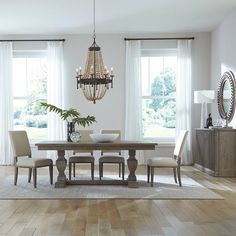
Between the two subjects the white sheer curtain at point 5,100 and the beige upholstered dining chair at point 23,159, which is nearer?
the beige upholstered dining chair at point 23,159

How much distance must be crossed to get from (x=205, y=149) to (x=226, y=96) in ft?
3.62

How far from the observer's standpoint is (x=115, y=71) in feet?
29.9

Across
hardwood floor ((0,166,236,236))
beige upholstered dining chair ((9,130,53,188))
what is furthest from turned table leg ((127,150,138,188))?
beige upholstered dining chair ((9,130,53,188))

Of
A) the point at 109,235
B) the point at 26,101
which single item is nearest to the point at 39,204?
the point at 109,235

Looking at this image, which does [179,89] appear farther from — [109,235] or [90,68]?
[109,235]

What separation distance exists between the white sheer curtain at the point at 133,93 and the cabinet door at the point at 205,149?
1361 millimetres

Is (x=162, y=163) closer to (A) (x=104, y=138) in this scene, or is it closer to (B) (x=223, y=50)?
(A) (x=104, y=138)

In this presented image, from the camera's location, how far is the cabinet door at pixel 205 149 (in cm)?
735

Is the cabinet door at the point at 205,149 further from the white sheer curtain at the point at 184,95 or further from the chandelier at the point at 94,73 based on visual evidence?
the chandelier at the point at 94,73

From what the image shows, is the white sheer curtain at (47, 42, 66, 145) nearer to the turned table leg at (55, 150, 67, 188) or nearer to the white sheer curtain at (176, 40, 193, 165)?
the white sheer curtain at (176, 40, 193, 165)

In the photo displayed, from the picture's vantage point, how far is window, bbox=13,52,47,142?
9312mm

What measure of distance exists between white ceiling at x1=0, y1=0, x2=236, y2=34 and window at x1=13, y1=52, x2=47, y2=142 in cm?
80

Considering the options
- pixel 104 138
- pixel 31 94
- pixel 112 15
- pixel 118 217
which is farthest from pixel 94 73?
pixel 31 94

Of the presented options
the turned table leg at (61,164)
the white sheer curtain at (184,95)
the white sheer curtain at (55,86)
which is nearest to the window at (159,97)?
the white sheer curtain at (184,95)
